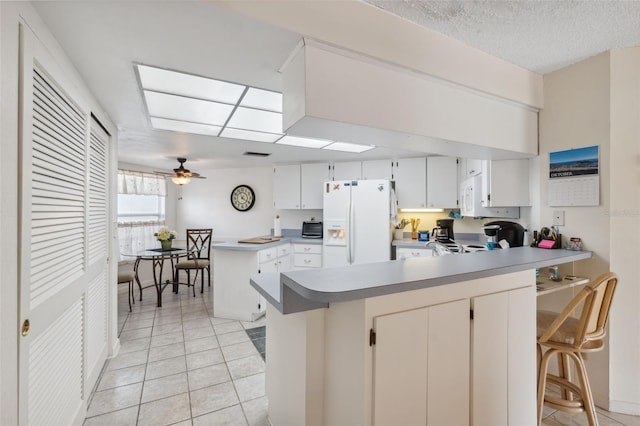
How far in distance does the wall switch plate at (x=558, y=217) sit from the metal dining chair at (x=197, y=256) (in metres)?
4.46

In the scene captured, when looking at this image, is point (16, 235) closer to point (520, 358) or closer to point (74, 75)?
point (74, 75)

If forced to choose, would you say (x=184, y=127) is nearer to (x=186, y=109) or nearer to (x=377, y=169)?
(x=186, y=109)

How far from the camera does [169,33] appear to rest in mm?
1415

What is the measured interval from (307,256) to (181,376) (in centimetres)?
240

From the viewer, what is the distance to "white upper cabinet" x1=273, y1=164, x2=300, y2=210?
194 inches

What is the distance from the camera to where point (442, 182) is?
4.14 m

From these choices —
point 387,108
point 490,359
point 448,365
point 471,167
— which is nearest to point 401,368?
point 448,365

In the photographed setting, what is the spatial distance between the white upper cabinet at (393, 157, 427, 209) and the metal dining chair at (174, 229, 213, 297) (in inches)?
130

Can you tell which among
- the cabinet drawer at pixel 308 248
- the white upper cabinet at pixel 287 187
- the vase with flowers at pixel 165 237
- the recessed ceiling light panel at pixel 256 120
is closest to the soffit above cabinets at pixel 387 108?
the recessed ceiling light panel at pixel 256 120

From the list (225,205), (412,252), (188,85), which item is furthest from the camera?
(225,205)

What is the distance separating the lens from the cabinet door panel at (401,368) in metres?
1.26

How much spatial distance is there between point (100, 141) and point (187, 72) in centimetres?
121

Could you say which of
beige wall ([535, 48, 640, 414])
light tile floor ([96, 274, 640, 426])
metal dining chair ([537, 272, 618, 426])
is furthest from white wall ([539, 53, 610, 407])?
light tile floor ([96, 274, 640, 426])

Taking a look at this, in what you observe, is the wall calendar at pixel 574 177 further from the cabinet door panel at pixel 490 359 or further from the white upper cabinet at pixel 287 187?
the white upper cabinet at pixel 287 187
